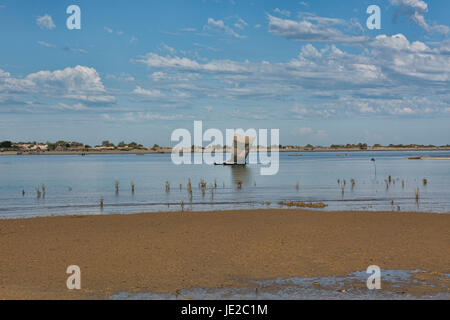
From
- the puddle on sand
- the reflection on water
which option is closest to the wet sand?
the puddle on sand

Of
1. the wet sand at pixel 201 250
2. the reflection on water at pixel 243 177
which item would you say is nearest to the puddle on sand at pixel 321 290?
the wet sand at pixel 201 250

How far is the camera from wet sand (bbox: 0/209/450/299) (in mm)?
12922

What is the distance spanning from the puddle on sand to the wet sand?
40cm

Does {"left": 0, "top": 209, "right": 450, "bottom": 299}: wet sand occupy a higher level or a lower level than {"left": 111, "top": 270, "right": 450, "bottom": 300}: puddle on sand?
higher

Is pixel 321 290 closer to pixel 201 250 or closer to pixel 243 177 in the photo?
pixel 201 250

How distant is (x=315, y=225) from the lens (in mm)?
22906

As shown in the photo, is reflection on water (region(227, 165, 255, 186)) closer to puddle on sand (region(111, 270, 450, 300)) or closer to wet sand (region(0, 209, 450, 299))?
wet sand (region(0, 209, 450, 299))

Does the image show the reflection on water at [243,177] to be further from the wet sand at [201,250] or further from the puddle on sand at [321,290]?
the puddle on sand at [321,290]

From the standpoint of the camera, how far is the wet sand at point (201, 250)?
12922 mm

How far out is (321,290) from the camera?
11820mm

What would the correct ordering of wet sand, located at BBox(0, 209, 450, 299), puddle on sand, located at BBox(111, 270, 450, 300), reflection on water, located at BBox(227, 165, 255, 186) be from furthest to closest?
reflection on water, located at BBox(227, 165, 255, 186), wet sand, located at BBox(0, 209, 450, 299), puddle on sand, located at BBox(111, 270, 450, 300)

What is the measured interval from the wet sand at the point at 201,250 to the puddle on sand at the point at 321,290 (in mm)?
396
